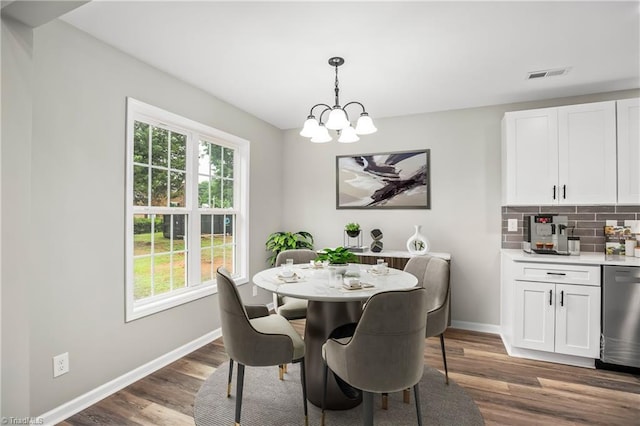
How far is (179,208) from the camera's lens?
10.2 feet

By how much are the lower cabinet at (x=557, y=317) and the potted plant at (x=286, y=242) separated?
2468 millimetres

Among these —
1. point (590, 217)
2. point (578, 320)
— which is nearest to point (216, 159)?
point (578, 320)

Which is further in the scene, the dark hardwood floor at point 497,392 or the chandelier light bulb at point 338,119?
the chandelier light bulb at point 338,119

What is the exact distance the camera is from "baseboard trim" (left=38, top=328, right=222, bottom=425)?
81.3 inches

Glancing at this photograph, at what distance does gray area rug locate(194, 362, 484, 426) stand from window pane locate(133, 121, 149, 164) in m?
1.87

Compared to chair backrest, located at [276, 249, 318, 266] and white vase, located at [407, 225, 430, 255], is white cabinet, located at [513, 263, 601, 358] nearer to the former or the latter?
white vase, located at [407, 225, 430, 255]

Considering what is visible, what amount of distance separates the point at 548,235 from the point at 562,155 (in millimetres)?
782

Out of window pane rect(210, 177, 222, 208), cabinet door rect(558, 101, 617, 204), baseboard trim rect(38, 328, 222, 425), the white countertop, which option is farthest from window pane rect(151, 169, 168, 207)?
cabinet door rect(558, 101, 617, 204)

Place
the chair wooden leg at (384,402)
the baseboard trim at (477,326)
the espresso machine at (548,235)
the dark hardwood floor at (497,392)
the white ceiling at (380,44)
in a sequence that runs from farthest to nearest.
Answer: the baseboard trim at (477,326) → the espresso machine at (548,235) → the chair wooden leg at (384,402) → the dark hardwood floor at (497,392) → the white ceiling at (380,44)

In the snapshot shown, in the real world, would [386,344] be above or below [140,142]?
below

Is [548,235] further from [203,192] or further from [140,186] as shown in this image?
[140,186]

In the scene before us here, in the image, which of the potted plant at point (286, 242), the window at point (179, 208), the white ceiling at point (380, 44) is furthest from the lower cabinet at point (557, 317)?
the window at point (179, 208)

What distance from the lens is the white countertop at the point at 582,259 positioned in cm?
278

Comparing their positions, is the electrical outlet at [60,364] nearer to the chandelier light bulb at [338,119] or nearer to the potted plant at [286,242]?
the chandelier light bulb at [338,119]
